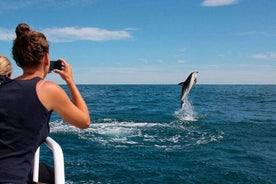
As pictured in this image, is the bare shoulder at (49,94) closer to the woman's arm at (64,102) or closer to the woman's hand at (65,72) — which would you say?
the woman's arm at (64,102)

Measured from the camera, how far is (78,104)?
2945mm

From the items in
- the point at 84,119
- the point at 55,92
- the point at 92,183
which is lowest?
the point at 92,183

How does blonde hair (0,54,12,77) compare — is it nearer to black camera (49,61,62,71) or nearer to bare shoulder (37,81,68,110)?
black camera (49,61,62,71)

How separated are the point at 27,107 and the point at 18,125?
0.18 metres

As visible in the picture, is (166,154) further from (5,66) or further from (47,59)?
(47,59)

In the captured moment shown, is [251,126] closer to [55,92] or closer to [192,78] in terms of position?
[192,78]

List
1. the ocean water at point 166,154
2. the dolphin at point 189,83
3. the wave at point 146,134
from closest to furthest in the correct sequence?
the ocean water at point 166,154, the wave at point 146,134, the dolphin at point 189,83

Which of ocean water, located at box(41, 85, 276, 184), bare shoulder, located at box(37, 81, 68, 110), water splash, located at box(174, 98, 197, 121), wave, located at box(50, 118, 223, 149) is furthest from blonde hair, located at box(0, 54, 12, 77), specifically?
water splash, located at box(174, 98, 197, 121)

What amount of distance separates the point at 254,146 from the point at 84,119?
57.5ft

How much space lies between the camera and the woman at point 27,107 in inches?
109

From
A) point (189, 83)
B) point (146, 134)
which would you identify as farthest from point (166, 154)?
point (189, 83)

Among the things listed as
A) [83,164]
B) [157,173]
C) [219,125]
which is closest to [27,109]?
[157,173]

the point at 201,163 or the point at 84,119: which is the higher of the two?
the point at 84,119

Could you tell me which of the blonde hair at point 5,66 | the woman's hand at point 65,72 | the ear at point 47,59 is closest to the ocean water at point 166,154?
the blonde hair at point 5,66
